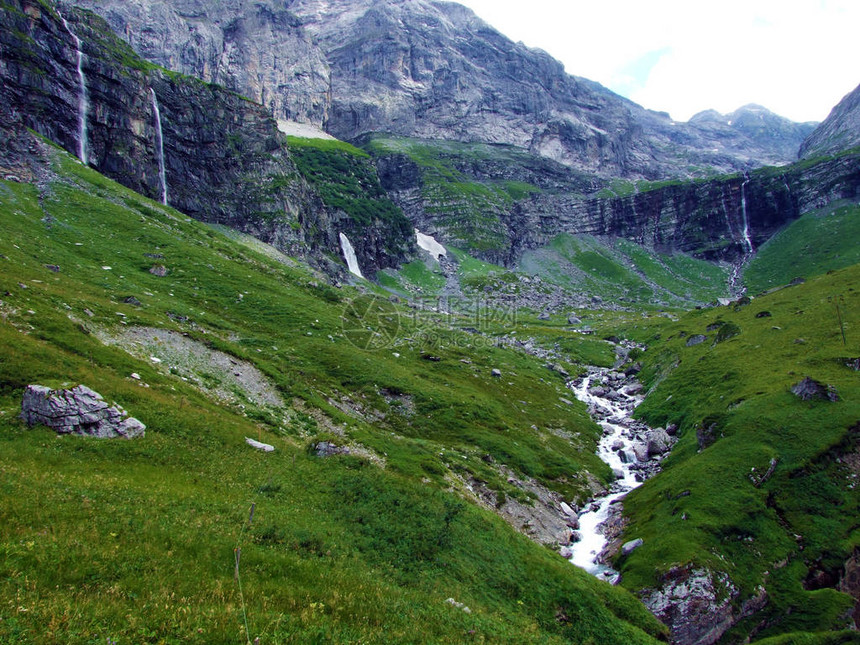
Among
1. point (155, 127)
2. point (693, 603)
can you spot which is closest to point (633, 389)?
point (693, 603)

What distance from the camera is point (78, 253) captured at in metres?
49.8

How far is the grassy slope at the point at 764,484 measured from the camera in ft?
84.0

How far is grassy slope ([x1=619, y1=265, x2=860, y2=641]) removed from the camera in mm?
25594

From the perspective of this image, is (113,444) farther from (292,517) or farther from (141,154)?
(141,154)

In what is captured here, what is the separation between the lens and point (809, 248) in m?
170

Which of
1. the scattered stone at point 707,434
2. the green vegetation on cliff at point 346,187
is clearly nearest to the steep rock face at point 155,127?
the green vegetation on cliff at point 346,187

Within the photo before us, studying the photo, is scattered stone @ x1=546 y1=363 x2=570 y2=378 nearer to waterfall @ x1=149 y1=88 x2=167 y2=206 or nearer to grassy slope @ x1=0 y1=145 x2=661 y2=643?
grassy slope @ x1=0 y1=145 x2=661 y2=643

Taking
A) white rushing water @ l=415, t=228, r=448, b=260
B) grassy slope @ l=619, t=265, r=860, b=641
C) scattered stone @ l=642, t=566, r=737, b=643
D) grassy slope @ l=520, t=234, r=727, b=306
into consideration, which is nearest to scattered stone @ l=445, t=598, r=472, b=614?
scattered stone @ l=642, t=566, r=737, b=643

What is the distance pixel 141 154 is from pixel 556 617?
110 metres

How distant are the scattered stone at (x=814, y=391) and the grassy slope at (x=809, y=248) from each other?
146848 millimetres

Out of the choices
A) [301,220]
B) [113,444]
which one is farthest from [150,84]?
[113,444]

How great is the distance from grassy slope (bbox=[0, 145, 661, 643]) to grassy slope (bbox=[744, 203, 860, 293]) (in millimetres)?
164348

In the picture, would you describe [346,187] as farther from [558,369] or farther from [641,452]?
[641,452]

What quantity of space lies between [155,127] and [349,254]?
62514mm
